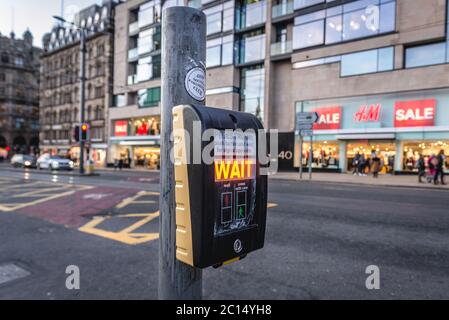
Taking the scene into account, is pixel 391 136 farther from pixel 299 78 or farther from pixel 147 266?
pixel 147 266

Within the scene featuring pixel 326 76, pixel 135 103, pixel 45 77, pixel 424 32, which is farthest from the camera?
pixel 45 77

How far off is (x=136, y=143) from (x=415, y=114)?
97.8ft

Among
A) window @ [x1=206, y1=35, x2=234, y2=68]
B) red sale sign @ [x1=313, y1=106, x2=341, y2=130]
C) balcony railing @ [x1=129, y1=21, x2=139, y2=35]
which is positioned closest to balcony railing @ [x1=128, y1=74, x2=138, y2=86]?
balcony railing @ [x1=129, y1=21, x2=139, y2=35]

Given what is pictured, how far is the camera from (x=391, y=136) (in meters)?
23.8

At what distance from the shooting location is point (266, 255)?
16.0 feet

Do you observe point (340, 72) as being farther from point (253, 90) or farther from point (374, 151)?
point (253, 90)

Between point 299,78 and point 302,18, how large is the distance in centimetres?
517

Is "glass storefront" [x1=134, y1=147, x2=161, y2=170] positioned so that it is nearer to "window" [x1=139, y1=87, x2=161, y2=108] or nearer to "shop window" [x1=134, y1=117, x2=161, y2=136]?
"shop window" [x1=134, y1=117, x2=161, y2=136]

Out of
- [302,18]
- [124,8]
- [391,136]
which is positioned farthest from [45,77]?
[391,136]

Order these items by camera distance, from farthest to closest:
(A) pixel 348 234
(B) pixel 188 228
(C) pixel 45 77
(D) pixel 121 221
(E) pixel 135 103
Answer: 1. (C) pixel 45 77
2. (E) pixel 135 103
3. (D) pixel 121 221
4. (A) pixel 348 234
5. (B) pixel 188 228

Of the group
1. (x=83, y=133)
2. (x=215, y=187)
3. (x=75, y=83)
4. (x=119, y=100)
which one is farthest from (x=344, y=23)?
(x=75, y=83)

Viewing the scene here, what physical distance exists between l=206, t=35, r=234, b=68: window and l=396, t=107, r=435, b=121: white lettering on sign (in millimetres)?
16431

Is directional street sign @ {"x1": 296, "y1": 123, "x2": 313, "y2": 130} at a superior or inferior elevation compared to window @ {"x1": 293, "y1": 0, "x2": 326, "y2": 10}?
inferior

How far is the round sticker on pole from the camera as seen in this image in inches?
63.6
